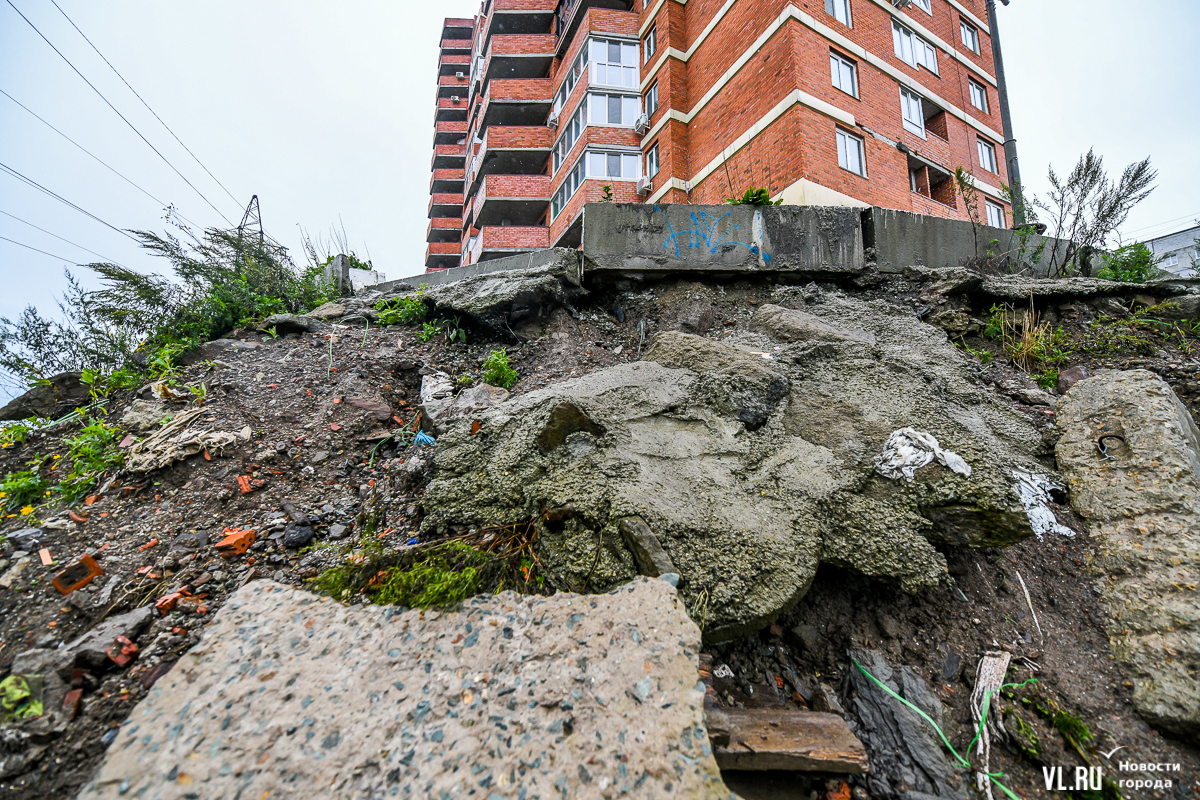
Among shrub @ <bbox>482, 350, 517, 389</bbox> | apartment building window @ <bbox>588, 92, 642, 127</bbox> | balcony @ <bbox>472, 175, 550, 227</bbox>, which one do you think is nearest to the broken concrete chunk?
shrub @ <bbox>482, 350, 517, 389</bbox>

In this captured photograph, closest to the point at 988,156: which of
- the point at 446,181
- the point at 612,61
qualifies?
the point at 612,61

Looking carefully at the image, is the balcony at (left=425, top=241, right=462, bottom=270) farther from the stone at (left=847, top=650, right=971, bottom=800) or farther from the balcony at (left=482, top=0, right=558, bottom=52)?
the stone at (left=847, top=650, right=971, bottom=800)

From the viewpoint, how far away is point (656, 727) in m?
1.18

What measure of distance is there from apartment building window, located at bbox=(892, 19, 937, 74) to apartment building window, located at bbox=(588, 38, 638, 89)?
6.88 m

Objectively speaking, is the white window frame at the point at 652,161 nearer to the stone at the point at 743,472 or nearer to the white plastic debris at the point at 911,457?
the stone at the point at 743,472

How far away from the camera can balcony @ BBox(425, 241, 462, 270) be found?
2547cm

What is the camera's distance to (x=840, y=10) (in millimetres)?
9695

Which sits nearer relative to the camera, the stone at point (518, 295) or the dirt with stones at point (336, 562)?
the dirt with stones at point (336, 562)

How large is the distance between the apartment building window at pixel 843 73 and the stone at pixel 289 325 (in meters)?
10.5

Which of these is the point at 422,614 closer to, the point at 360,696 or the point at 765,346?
the point at 360,696

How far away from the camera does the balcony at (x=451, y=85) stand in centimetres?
2788

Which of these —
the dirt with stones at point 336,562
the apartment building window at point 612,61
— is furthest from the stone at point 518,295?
the apartment building window at point 612,61

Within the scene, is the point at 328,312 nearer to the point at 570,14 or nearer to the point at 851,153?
the point at 851,153

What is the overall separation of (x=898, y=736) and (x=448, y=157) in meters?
30.8
